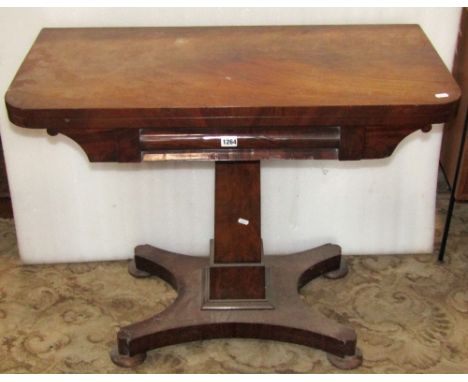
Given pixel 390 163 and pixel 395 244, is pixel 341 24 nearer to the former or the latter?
pixel 390 163

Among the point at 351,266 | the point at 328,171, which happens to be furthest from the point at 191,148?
the point at 351,266

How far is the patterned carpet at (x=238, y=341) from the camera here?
1.92 meters

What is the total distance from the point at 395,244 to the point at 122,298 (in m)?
0.81

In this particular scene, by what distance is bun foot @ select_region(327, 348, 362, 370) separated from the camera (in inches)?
74.5

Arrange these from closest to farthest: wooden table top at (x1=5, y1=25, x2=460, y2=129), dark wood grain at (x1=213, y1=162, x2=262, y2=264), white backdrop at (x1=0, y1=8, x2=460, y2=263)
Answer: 1. wooden table top at (x1=5, y1=25, x2=460, y2=129)
2. dark wood grain at (x1=213, y1=162, x2=262, y2=264)
3. white backdrop at (x1=0, y1=8, x2=460, y2=263)

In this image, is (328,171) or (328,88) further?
(328,171)

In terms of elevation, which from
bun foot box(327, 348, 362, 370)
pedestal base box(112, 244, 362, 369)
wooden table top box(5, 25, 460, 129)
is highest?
wooden table top box(5, 25, 460, 129)

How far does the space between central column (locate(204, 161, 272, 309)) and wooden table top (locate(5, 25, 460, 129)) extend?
0.28 m

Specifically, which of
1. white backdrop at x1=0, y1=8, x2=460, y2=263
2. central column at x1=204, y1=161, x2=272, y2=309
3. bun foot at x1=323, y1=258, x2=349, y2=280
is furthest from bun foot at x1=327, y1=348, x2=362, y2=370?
white backdrop at x1=0, y1=8, x2=460, y2=263

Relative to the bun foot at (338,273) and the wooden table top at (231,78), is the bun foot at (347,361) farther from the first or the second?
the wooden table top at (231,78)

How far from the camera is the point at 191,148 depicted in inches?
61.7

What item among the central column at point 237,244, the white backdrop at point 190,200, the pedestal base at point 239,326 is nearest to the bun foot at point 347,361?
the pedestal base at point 239,326

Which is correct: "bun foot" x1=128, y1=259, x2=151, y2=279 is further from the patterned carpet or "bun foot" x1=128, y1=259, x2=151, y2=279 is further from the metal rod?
the metal rod

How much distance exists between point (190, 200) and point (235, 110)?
76 centimetres
